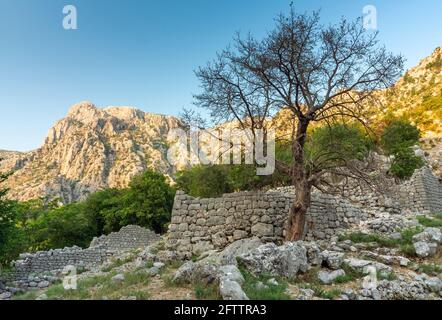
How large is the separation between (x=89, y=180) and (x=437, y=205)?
8737cm

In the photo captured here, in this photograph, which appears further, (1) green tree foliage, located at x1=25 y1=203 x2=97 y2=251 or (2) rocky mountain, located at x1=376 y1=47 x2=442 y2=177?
(2) rocky mountain, located at x1=376 y1=47 x2=442 y2=177

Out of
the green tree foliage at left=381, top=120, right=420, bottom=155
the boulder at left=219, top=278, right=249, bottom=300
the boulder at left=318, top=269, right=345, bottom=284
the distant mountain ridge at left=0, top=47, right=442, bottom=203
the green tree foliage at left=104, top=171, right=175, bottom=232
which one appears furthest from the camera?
the distant mountain ridge at left=0, top=47, right=442, bottom=203

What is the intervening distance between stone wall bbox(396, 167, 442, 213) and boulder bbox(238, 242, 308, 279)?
1144cm

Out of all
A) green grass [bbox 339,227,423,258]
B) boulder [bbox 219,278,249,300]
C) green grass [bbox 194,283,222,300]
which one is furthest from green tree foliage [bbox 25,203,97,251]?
boulder [bbox 219,278,249,300]

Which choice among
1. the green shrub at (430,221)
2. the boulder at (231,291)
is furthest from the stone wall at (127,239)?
the boulder at (231,291)

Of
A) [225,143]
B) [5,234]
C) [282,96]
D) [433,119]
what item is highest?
[433,119]

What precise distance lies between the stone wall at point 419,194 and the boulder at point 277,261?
1144 centimetres

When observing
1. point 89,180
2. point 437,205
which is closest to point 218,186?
point 437,205

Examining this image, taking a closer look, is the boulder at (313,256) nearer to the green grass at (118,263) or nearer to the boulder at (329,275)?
the boulder at (329,275)

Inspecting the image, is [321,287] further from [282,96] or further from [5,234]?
[5,234]

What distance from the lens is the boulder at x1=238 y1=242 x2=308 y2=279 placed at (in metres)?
8.38

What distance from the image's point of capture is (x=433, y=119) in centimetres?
5256

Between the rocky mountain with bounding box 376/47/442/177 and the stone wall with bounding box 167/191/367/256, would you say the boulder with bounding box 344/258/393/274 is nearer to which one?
the stone wall with bounding box 167/191/367/256

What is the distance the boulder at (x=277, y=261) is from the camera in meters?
8.38
